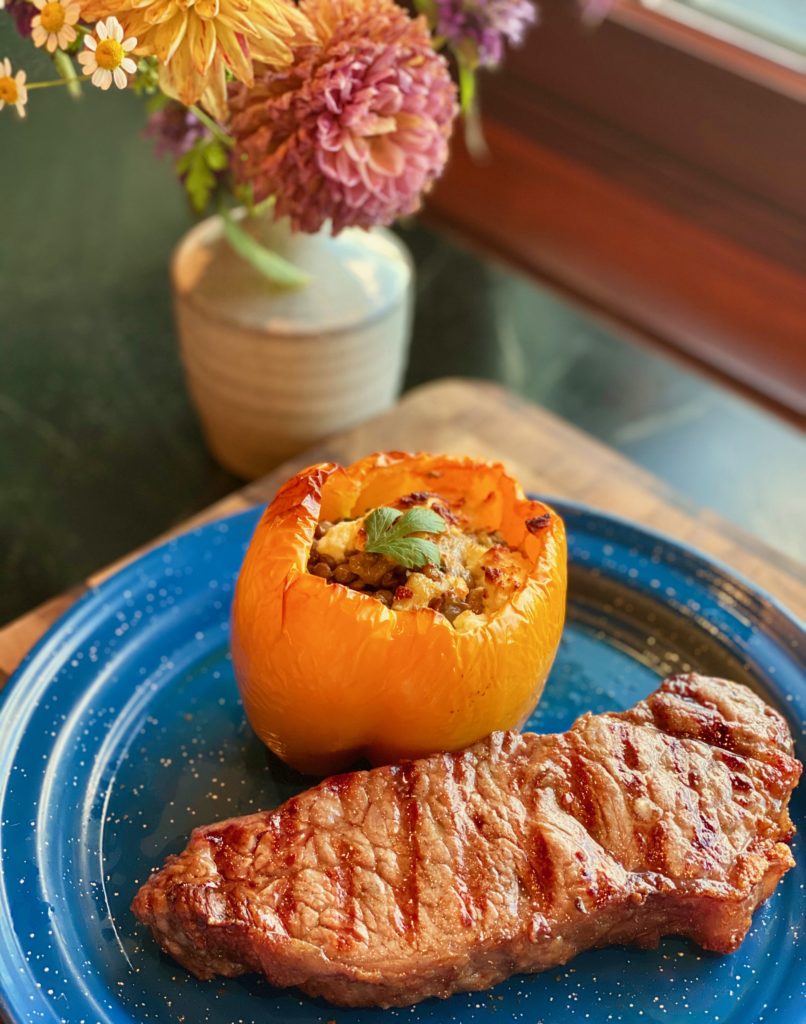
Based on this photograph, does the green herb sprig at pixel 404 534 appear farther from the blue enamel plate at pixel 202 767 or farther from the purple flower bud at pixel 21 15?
the purple flower bud at pixel 21 15

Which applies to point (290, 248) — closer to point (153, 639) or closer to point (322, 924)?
point (153, 639)

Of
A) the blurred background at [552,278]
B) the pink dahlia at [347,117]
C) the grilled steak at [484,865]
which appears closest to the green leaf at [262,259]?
the pink dahlia at [347,117]

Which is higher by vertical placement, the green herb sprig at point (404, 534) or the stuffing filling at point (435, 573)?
the green herb sprig at point (404, 534)

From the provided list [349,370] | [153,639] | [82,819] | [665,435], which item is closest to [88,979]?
[82,819]

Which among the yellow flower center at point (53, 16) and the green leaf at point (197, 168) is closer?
the yellow flower center at point (53, 16)

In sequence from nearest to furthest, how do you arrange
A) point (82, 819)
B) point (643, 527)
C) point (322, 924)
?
point (322, 924)
point (82, 819)
point (643, 527)

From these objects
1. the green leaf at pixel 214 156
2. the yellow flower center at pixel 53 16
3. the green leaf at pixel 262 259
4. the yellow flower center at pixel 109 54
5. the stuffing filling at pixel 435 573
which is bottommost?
the stuffing filling at pixel 435 573

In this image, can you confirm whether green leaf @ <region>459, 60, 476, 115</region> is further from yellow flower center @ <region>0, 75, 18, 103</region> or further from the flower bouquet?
yellow flower center @ <region>0, 75, 18, 103</region>
